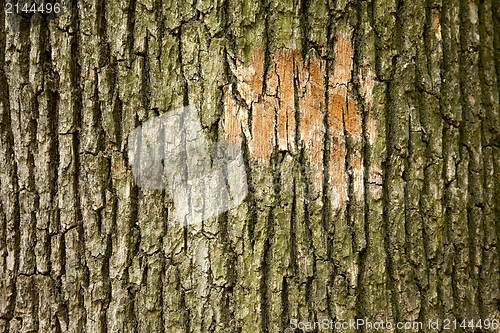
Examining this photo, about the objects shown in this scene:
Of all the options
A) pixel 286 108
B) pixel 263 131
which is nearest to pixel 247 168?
pixel 263 131

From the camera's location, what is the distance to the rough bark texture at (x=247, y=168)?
1.67 m

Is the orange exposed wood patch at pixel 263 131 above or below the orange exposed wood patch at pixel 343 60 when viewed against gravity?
below

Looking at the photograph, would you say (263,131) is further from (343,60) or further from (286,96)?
(343,60)

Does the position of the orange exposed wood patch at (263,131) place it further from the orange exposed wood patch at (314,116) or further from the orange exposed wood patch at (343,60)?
the orange exposed wood patch at (343,60)

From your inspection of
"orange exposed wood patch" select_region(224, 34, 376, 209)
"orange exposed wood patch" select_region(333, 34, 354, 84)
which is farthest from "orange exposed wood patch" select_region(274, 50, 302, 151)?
"orange exposed wood patch" select_region(333, 34, 354, 84)

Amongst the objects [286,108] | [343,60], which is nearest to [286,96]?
[286,108]

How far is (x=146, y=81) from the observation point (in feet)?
5.61

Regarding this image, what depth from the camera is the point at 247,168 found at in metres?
1.67

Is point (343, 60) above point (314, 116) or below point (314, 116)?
above

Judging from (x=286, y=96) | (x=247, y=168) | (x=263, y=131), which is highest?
(x=286, y=96)

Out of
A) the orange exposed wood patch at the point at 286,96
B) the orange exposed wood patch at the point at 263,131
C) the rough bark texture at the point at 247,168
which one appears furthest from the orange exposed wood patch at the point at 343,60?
the orange exposed wood patch at the point at 263,131

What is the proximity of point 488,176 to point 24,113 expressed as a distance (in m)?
1.70

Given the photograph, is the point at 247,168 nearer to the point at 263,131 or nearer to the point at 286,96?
the point at 263,131

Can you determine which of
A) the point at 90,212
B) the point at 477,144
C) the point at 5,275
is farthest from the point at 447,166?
the point at 5,275
